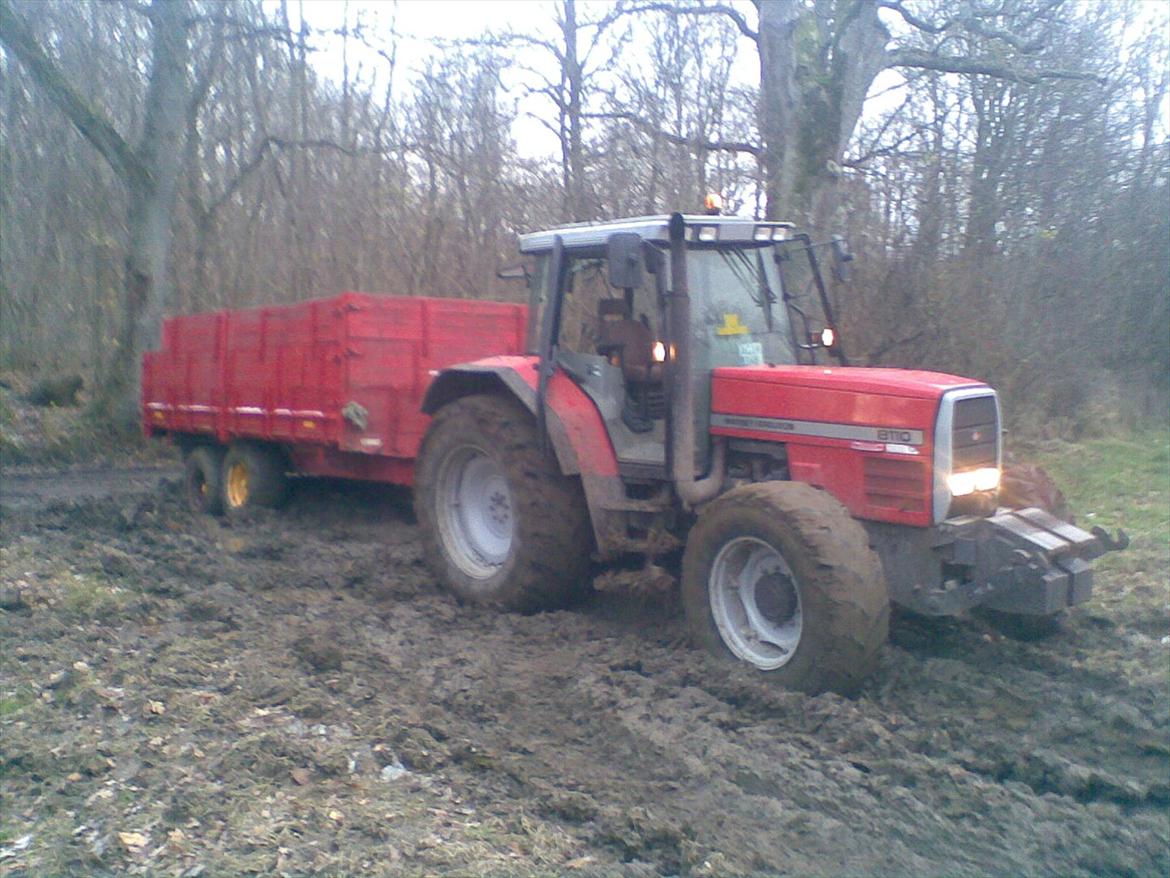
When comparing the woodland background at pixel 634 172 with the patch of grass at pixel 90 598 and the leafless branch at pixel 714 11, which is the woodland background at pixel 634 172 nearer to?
the leafless branch at pixel 714 11

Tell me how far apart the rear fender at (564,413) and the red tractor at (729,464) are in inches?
0.6

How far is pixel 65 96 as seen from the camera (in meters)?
15.6

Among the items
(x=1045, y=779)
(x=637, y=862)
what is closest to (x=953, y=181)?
(x=1045, y=779)

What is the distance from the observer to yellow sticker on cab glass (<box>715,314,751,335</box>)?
6.41 meters

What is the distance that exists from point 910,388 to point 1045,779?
1875mm

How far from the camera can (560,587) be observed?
6785 millimetres

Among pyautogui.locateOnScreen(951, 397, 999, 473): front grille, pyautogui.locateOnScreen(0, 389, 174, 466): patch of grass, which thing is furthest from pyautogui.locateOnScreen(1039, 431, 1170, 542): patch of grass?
pyautogui.locateOnScreen(0, 389, 174, 466): patch of grass

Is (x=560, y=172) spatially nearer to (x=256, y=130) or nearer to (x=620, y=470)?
(x=256, y=130)

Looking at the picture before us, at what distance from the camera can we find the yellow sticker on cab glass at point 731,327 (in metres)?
6.41

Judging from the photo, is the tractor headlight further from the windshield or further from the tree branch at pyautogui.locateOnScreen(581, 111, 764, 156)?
the tree branch at pyautogui.locateOnScreen(581, 111, 764, 156)

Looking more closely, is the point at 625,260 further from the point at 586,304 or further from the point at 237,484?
the point at 237,484

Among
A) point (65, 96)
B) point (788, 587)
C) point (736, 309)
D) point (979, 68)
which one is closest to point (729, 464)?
point (736, 309)

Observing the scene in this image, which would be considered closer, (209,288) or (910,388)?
(910,388)

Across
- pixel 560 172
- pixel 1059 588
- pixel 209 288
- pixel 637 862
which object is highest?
pixel 560 172
